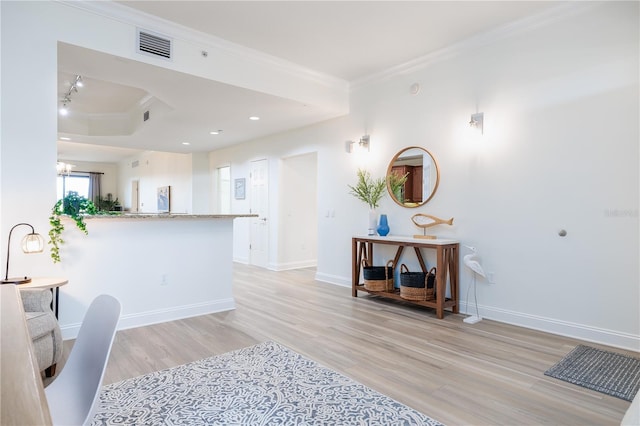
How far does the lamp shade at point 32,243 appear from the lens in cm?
282

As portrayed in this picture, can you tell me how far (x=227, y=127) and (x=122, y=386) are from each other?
4.60 m

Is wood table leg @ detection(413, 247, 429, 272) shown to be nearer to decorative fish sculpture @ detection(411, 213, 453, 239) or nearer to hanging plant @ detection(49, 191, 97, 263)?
decorative fish sculpture @ detection(411, 213, 453, 239)

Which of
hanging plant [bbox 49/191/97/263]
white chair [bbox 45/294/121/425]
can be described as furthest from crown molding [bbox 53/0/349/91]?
white chair [bbox 45/294/121/425]

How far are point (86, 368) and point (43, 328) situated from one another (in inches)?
51.3

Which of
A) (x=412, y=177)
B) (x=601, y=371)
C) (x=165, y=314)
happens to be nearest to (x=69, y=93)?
Answer: (x=165, y=314)

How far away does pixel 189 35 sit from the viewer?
379cm

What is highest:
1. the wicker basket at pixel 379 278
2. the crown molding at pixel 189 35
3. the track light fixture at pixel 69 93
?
the track light fixture at pixel 69 93

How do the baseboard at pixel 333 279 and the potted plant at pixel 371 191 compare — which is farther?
the baseboard at pixel 333 279

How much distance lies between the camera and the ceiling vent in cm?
352

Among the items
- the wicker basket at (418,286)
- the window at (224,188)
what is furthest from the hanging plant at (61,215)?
the window at (224,188)

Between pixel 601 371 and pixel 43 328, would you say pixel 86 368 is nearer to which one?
pixel 43 328

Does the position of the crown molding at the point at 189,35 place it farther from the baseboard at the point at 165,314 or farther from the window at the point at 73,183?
the window at the point at 73,183

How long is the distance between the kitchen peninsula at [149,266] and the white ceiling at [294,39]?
→ 1.48 m

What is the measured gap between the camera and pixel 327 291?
521cm
